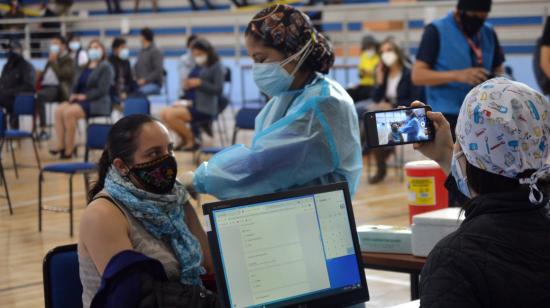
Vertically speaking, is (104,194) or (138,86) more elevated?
(104,194)

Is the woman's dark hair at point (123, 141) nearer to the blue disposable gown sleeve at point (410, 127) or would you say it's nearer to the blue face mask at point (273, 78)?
the blue face mask at point (273, 78)

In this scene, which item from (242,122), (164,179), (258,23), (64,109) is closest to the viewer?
(164,179)

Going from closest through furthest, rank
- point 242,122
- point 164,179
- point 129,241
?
point 129,241 → point 164,179 → point 242,122

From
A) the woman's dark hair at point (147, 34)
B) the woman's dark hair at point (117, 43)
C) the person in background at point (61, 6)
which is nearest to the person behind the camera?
the woman's dark hair at point (147, 34)

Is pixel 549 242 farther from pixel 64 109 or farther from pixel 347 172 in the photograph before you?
pixel 64 109

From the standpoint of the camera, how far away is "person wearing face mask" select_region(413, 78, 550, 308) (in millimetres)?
1462

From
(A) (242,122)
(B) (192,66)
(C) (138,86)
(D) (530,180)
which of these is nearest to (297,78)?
(D) (530,180)

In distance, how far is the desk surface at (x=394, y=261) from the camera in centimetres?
284

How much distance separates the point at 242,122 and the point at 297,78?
5.74 meters

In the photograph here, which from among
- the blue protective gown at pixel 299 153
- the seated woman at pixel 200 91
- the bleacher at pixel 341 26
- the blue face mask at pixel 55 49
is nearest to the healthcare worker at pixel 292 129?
the blue protective gown at pixel 299 153

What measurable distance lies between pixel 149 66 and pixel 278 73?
9.93m

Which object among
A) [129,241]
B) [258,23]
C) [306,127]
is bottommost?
[129,241]

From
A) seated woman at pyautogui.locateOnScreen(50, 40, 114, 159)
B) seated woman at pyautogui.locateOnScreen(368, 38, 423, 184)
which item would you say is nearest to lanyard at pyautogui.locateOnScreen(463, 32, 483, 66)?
seated woman at pyautogui.locateOnScreen(368, 38, 423, 184)

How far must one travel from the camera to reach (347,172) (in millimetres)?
2795
